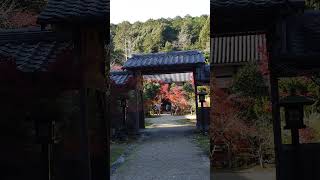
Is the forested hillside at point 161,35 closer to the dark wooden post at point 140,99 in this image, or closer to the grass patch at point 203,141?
the dark wooden post at point 140,99

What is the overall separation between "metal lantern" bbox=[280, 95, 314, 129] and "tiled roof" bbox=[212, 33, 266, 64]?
52cm

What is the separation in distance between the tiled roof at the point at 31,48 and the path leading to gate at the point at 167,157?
3.55 ft

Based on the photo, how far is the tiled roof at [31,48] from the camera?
106 inches

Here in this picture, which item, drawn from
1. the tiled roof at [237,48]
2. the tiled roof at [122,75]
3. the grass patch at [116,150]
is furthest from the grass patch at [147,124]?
the tiled roof at [237,48]

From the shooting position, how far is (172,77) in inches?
155

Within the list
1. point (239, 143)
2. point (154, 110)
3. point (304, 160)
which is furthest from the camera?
point (239, 143)

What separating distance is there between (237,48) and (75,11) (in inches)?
60.8

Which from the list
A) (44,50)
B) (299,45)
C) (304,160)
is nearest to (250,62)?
(299,45)

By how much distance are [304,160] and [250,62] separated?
98cm

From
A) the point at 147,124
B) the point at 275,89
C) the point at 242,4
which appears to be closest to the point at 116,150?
the point at 147,124

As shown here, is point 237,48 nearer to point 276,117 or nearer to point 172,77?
point 276,117

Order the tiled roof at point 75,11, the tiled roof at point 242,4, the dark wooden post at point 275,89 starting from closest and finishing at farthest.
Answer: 1. the tiled roof at point 75,11
2. the tiled roof at point 242,4
3. the dark wooden post at point 275,89

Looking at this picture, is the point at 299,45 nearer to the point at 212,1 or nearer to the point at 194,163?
the point at 212,1

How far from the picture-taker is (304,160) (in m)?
3.12
